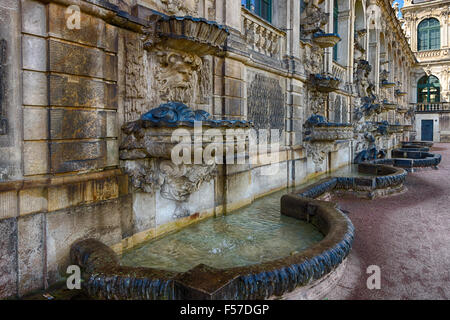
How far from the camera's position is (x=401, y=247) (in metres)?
4.71

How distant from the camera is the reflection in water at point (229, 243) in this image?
4039mm

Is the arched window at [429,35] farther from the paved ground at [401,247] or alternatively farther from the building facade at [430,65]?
the paved ground at [401,247]

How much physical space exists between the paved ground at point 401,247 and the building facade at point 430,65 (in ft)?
110

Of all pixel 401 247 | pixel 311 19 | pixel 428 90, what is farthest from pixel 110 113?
pixel 428 90

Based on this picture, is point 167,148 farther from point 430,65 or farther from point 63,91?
point 430,65

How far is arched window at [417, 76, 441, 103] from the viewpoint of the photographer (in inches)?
1499

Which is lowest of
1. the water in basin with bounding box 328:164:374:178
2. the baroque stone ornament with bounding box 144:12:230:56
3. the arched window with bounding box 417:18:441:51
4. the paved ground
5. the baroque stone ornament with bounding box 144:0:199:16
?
the paved ground

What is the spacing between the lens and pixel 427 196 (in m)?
8.17

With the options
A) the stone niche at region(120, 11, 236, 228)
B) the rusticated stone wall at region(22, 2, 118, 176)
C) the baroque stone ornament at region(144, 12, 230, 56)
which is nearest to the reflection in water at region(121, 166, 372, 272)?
the stone niche at region(120, 11, 236, 228)

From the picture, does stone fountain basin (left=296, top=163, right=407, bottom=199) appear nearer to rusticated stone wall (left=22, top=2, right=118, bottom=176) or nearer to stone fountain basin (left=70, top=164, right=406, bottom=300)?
stone fountain basin (left=70, top=164, right=406, bottom=300)

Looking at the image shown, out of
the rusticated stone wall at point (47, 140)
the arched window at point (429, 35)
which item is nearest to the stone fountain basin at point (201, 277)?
the rusticated stone wall at point (47, 140)

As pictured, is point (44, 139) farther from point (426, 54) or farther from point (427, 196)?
point (426, 54)

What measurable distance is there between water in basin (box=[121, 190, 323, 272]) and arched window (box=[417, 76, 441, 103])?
133 ft

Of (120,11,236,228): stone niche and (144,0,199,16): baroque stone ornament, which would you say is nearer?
(120,11,236,228): stone niche
